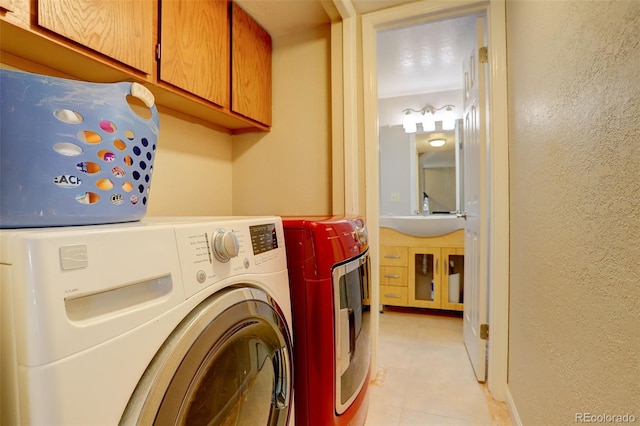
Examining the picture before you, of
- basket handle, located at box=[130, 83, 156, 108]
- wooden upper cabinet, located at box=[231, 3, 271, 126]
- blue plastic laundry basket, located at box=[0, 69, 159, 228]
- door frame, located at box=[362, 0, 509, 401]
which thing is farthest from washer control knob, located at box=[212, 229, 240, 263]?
door frame, located at box=[362, 0, 509, 401]

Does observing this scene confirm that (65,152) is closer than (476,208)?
Yes

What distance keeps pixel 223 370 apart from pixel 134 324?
0.93 ft

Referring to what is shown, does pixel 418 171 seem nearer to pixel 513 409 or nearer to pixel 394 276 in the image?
pixel 394 276

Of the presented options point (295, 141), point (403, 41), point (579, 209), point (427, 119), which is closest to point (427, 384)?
point (579, 209)

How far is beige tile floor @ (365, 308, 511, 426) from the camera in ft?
4.70

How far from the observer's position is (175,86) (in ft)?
3.99

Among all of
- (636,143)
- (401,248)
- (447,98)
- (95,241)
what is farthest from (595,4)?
(447,98)

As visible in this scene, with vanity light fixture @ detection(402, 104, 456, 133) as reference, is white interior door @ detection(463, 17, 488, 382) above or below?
below

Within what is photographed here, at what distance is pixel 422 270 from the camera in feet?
9.12

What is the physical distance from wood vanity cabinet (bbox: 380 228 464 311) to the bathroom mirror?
599 millimetres

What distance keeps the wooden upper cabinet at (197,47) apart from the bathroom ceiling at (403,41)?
0.26m

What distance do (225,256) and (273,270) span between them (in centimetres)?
20

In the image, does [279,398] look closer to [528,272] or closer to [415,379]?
[528,272]

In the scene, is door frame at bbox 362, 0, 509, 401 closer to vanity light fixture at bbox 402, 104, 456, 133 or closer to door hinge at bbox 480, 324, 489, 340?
door hinge at bbox 480, 324, 489, 340
